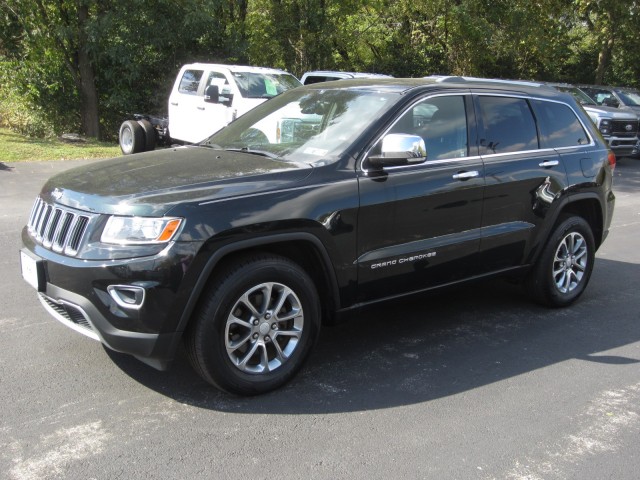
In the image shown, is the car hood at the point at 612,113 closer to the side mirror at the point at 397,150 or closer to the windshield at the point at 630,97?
the windshield at the point at 630,97

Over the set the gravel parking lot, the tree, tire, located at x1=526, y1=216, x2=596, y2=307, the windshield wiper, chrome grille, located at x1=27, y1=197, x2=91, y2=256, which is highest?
the tree

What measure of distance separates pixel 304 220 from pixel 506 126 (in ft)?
7.07

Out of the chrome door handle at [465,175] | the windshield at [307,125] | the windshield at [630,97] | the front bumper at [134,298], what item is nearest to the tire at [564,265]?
the chrome door handle at [465,175]

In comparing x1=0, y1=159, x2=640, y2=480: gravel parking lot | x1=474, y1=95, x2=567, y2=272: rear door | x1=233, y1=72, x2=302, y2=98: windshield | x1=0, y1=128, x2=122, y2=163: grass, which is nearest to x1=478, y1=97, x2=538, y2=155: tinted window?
x1=474, y1=95, x2=567, y2=272: rear door

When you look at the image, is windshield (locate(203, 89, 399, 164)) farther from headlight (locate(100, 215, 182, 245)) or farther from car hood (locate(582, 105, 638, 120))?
car hood (locate(582, 105, 638, 120))

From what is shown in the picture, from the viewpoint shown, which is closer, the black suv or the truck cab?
the black suv

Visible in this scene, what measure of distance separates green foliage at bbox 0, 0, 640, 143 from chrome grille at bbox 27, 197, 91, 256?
43.3 ft

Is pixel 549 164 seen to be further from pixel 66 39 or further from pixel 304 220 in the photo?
pixel 66 39

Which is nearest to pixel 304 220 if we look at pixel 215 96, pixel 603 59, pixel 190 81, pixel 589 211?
pixel 589 211

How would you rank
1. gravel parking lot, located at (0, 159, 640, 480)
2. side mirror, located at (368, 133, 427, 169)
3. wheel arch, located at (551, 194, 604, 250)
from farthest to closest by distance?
wheel arch, located at (551, 194, 604, 250)
side mirror, located at (368, 133, 427, 169)
gravel parking lot, located at (0, 159, 640, 480)

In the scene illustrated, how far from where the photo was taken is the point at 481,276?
4.86 m

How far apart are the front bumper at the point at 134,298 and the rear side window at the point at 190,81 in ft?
33.7

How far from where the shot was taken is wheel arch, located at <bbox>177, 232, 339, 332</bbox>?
3406mm

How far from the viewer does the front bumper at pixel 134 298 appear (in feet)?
10.8
